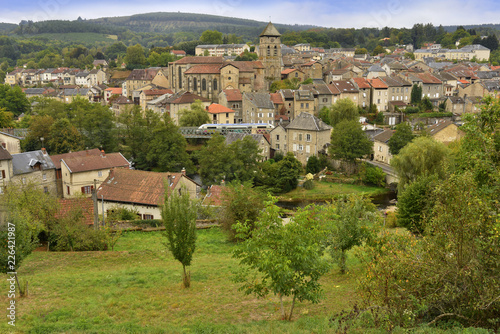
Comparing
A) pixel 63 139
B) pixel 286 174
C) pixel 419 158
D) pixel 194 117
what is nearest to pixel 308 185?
pixel 286 174

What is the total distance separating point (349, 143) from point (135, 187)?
24.1 metres

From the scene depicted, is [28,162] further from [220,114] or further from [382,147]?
[382,147]

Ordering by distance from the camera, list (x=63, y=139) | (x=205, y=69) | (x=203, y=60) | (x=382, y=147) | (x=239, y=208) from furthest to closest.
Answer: (x=203, y=60)
(x=205, y=69)
(x=382, y=147)
(x=63, y=139)
(x=239, y=208)

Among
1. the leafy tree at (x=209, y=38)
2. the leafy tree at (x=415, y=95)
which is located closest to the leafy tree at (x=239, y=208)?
the leafy tree at (x=415, y=95)

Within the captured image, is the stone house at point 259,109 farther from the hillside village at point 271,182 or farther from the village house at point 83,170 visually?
the village house at point 83,170

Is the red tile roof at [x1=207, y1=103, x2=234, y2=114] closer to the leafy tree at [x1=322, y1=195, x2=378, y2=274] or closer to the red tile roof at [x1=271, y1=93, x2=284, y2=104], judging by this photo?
the red tile roof at [x1=271, y1=93, x2=284, y2=104]

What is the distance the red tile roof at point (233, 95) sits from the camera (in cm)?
6728

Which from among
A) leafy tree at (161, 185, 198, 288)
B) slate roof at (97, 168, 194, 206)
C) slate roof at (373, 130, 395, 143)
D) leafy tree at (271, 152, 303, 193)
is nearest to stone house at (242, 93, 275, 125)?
slate roof at (373, 130, 395, 143)

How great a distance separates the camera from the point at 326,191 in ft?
144

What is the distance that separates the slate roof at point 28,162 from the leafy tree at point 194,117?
2488 cm

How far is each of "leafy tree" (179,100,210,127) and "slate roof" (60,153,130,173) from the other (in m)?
21.8

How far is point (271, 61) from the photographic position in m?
80.9

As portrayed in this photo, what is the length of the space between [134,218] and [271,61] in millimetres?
57727

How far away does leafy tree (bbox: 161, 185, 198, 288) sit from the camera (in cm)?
1385
